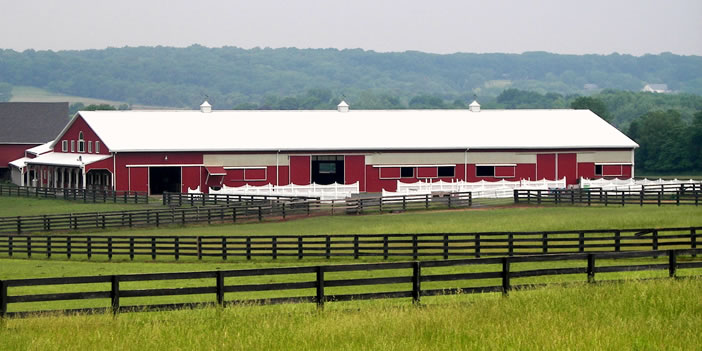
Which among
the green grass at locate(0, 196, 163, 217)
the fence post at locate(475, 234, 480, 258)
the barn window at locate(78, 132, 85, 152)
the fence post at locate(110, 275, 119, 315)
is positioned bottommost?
the green grass at locate(0, 196, 163, 217)

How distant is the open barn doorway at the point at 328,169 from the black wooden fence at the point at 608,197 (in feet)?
53.9

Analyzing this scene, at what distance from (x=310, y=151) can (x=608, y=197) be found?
2195 cm

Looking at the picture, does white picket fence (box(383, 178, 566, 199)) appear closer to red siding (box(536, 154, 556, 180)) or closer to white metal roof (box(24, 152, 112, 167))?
red siding (box(536, 154, 556, 180))

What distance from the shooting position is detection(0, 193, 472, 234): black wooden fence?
54781 millimetres

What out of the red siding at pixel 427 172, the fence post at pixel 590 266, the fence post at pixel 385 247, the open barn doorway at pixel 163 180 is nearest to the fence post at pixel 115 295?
the fence post at pixel 590 266

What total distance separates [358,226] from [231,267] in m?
15.1

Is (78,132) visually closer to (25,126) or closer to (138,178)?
(138,178)

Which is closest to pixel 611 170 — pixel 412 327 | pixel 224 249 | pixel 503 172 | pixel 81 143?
pixel 503 172

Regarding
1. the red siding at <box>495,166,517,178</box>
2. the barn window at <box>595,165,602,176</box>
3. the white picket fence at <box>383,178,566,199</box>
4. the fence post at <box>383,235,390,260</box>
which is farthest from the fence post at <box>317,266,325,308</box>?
the barn window at <box>595,165,602,176</box>

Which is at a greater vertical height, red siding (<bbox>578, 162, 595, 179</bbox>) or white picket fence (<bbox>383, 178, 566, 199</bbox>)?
red siding (<bbox>578, 162, 595, 179</bbox>)

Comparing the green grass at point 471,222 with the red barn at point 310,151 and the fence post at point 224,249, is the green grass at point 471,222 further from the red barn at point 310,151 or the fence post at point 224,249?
the red barn at point 310,151

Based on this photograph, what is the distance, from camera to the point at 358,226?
172 ft

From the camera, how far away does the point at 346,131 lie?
82.0 m

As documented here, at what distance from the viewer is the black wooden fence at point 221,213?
54.8m
